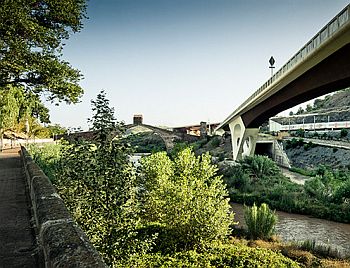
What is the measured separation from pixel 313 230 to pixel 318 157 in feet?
66.6

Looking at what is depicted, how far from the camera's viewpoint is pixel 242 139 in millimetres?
38094

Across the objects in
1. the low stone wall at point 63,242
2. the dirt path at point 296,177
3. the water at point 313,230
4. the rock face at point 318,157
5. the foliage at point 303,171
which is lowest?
the water at point 313,230

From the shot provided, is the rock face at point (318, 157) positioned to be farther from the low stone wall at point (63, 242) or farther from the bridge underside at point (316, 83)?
the low stone wall at point (63, 242)

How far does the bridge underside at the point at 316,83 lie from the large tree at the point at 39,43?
10.8m

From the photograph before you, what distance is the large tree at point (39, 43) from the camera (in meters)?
11.0

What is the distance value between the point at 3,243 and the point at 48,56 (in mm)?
10345

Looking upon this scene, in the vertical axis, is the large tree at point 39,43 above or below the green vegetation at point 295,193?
above

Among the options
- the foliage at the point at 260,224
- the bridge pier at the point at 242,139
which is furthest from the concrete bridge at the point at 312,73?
the foliage at the point at 260,224

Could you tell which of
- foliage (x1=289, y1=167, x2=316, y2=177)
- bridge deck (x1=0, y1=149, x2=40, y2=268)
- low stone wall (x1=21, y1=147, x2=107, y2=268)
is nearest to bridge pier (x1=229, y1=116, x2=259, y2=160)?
foliage (x1=289, y1=167, x2=316, y2=177)

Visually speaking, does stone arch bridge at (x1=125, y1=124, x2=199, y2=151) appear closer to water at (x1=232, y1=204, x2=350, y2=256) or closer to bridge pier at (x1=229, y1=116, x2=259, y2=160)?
bridge pier at (x1=229, y1=116, x2=259, y2=160)

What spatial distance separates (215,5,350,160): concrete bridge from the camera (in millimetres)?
12805

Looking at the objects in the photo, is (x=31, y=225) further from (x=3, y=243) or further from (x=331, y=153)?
(x=331, y=153)

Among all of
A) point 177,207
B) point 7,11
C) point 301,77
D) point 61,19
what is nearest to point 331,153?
point 301,77

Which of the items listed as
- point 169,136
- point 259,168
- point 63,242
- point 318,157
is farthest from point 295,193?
point 169,136
